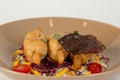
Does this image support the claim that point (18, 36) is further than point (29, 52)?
Yes

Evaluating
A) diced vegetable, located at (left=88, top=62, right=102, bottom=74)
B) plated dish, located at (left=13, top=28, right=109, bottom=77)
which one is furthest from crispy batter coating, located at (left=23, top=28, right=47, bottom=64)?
diced vegetable, located at (left=88, top=62, right=102, bottom=74)

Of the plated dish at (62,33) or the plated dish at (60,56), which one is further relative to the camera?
the plated dish at (62,33)

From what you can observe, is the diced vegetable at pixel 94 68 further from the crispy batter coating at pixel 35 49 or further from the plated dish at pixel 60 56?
the crispy batter coating at pixel 35 49

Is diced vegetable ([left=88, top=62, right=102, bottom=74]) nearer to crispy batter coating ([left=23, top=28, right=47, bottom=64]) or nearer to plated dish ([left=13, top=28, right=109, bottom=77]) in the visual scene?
plated dish ([left=13, top=28, right=109, bottom=77])

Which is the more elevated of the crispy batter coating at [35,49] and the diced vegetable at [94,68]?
the crispy batter coating at [35,49]

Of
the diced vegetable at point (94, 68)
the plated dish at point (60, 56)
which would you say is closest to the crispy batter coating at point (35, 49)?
the plated dish at point (60, 56)

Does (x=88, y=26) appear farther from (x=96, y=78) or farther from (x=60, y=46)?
(x=96, y=78)

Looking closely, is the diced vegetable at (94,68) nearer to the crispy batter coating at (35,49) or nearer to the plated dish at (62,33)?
the plated dish at (62,33)

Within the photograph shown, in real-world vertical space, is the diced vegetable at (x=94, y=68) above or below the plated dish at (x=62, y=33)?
below

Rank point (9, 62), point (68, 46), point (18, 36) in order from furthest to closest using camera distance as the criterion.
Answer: point (18, 36) → point (9, 62) → point (68, 46)

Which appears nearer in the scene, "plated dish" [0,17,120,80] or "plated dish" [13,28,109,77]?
"plated dish" [13,28,109,77]

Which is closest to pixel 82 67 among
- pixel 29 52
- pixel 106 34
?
pixel 29 52
